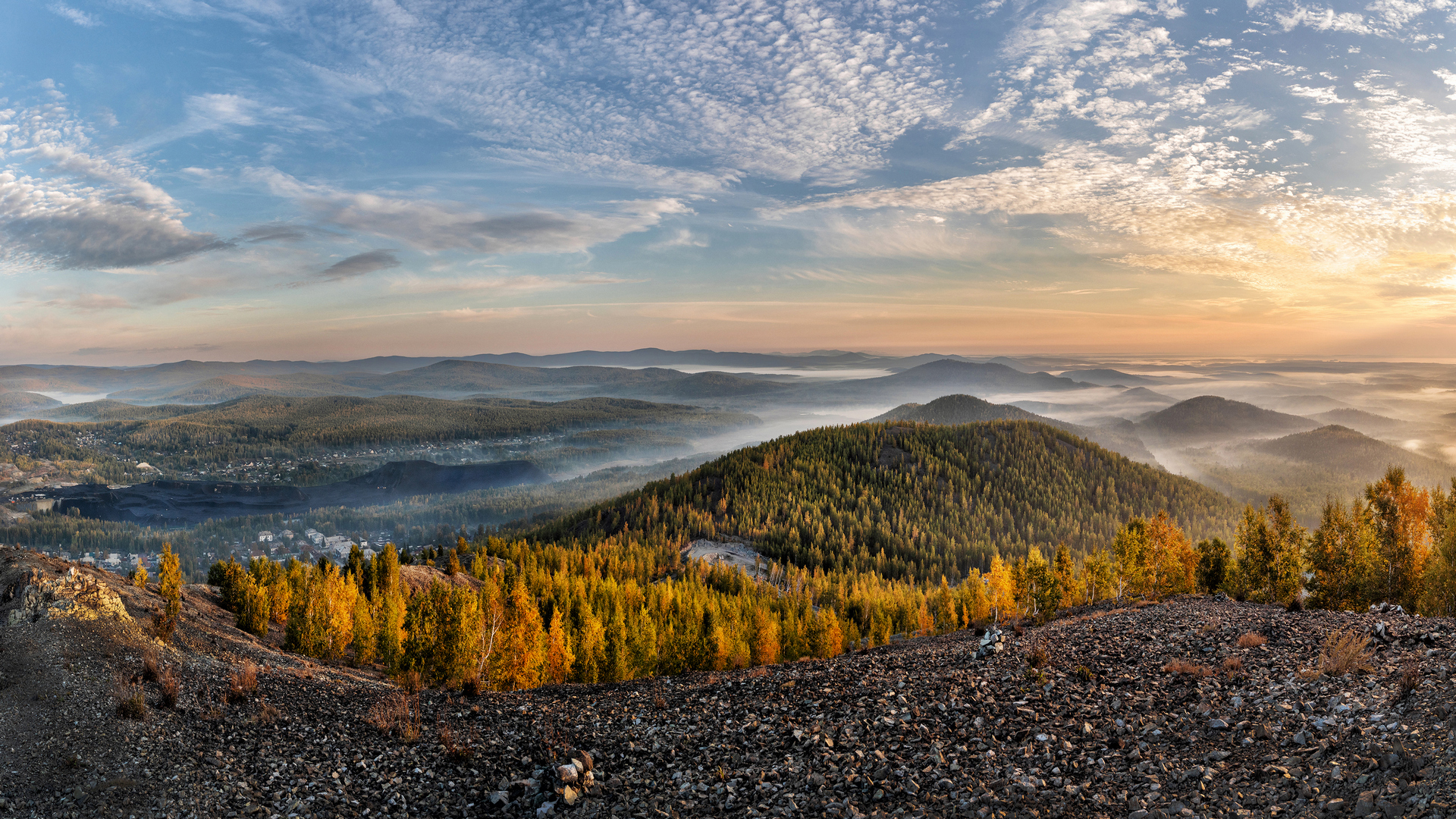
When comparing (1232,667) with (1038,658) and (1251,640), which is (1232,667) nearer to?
(1251,640)

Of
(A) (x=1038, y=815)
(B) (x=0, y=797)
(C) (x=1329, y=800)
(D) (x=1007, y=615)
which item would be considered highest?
(C) (x=1329, y=800)

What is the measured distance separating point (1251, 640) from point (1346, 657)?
5.56 metres

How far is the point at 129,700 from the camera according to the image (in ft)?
73.8

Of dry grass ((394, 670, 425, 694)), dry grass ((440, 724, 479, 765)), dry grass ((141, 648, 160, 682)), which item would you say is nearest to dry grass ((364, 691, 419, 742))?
dry grass ((440, 724, 479, 765))

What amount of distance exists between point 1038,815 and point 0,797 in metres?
29.9

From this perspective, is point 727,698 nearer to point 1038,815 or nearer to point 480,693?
point 480,693

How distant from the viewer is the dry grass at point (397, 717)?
79.4 ft

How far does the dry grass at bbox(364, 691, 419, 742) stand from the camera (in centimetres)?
2420

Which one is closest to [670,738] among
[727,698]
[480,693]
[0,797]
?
[727,698]

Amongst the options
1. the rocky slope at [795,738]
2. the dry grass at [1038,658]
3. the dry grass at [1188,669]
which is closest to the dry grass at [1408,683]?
the rocky slope at [795,738]

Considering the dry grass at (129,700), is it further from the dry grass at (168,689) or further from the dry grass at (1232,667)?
the dry grass at (1232,667)

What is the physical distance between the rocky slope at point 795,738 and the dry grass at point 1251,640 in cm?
68

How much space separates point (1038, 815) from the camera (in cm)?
1548

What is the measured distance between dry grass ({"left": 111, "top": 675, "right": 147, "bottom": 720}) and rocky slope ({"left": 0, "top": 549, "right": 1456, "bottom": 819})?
0.78 ft
